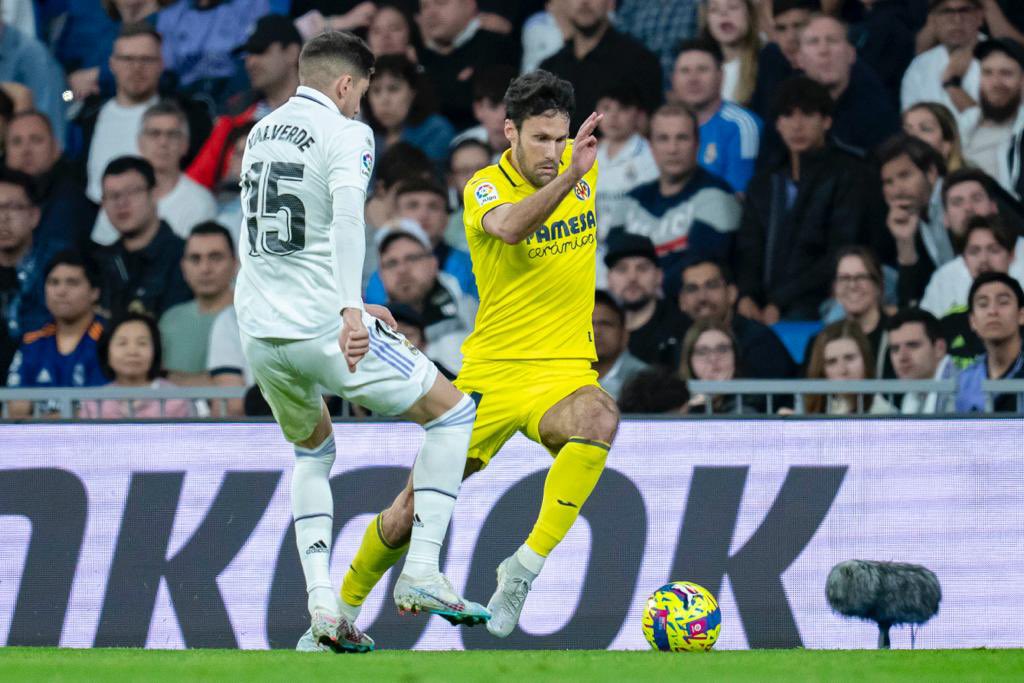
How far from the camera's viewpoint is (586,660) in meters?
5.75

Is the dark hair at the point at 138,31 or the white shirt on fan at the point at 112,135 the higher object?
the dark hair at the point at 138,31

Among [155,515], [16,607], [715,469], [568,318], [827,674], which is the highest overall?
[568,318]

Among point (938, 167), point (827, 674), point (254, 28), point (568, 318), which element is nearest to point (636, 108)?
point (938, 167)

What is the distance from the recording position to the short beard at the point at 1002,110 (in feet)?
34.9

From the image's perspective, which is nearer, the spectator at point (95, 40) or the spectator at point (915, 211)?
the spectator at point (915, 211)

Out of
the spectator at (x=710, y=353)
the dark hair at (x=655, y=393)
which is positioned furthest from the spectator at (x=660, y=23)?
the dark hair at (x=655, y=393)

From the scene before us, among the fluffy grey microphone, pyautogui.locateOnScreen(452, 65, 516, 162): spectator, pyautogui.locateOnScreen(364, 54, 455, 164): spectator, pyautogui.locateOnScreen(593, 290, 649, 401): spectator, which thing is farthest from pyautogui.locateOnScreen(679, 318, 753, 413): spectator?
pyautogui.locateOnScreen(364, 54, 455, 164): spectator

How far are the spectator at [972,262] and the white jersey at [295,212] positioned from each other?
5.47 metres

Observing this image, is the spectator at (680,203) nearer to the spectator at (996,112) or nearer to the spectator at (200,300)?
the spectator at (996,112)

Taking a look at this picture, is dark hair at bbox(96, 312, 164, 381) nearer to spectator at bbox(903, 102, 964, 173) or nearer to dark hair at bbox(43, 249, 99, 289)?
dark hair at bbox(43, 249, 99, 289)

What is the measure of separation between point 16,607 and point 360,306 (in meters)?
3.75

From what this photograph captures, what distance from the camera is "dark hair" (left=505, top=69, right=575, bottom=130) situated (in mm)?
6535

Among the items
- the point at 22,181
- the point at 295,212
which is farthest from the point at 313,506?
the point at 22,181

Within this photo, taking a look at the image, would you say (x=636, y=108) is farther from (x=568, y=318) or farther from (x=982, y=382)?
(x=568, y=318)
